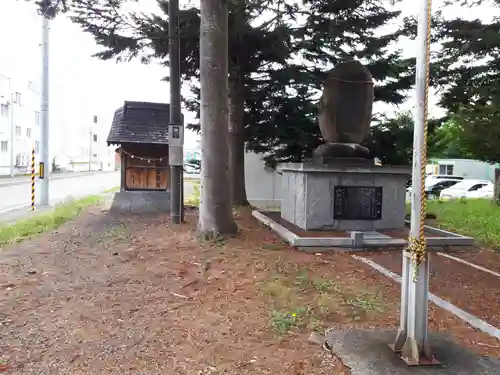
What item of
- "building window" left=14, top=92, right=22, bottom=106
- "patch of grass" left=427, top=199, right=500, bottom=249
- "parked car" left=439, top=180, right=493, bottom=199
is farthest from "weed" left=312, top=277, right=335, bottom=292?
"building window" left=14, top=92, right=22, bottom=106

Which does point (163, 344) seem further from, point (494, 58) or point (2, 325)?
point (494, 58)

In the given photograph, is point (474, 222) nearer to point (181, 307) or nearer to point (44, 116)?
point (181, 307)

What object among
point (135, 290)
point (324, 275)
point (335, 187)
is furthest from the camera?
point (335, 187)

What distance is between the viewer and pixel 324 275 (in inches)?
247

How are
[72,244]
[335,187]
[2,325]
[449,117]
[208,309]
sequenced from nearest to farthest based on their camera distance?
[2,325], [208,309], [72,244], [335,187], [449,117]

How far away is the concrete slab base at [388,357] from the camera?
143 inches

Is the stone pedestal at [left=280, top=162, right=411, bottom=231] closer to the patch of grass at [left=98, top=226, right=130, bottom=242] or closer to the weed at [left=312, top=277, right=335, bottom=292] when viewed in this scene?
the weed at [left=312, top=277, right=335, bottom=292]

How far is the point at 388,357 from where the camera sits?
385cm

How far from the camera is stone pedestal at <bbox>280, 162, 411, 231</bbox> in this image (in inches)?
352

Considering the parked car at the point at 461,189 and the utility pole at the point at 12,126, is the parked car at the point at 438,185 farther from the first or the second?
the utility pole at the point at 12,126

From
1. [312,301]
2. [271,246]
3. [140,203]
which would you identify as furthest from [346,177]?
[140,203]

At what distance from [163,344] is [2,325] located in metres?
1.63

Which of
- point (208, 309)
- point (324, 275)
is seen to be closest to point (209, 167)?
point (324, 275)

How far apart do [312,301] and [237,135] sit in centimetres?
936
